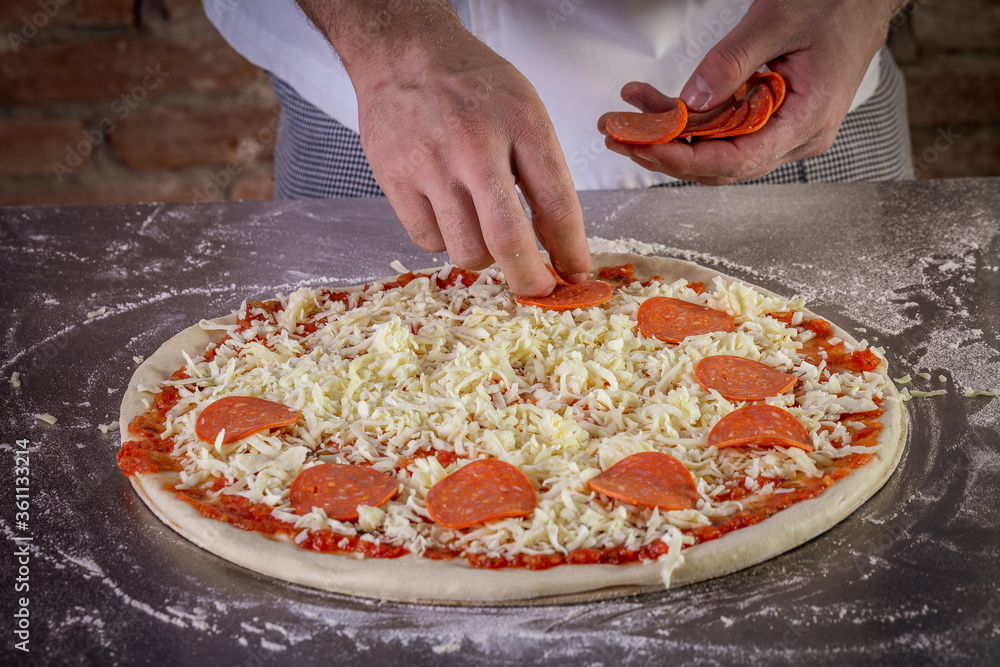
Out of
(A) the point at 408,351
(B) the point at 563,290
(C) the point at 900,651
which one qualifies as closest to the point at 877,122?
(B) the point at 563,290

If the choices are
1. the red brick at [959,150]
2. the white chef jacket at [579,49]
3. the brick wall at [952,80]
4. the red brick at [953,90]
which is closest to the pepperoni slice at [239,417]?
the white chef jacket at [579,49]

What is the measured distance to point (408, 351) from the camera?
7.01 ft

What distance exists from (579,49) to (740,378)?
1517mm

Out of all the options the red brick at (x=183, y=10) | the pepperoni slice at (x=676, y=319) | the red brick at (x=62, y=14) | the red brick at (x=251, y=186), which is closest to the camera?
the pepperoni slice at (x=676, y=319)

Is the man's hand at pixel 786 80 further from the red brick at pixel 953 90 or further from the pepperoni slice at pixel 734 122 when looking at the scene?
the red brick at pixel 953 90

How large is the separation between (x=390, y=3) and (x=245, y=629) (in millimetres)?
1493

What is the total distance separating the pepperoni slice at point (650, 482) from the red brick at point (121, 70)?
405cm

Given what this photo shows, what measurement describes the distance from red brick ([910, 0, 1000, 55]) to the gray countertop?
2098mm

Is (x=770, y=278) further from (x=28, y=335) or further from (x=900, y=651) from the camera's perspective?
(x=28, y=335)

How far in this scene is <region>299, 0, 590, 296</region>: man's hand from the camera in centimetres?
191

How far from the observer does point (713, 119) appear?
8.39ft

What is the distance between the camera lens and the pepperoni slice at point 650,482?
1.65m

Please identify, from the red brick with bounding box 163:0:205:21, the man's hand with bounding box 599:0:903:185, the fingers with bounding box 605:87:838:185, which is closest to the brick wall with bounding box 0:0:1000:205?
the red brick with bounding box 163:0:205:21

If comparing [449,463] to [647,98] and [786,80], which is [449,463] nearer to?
[647,98]
